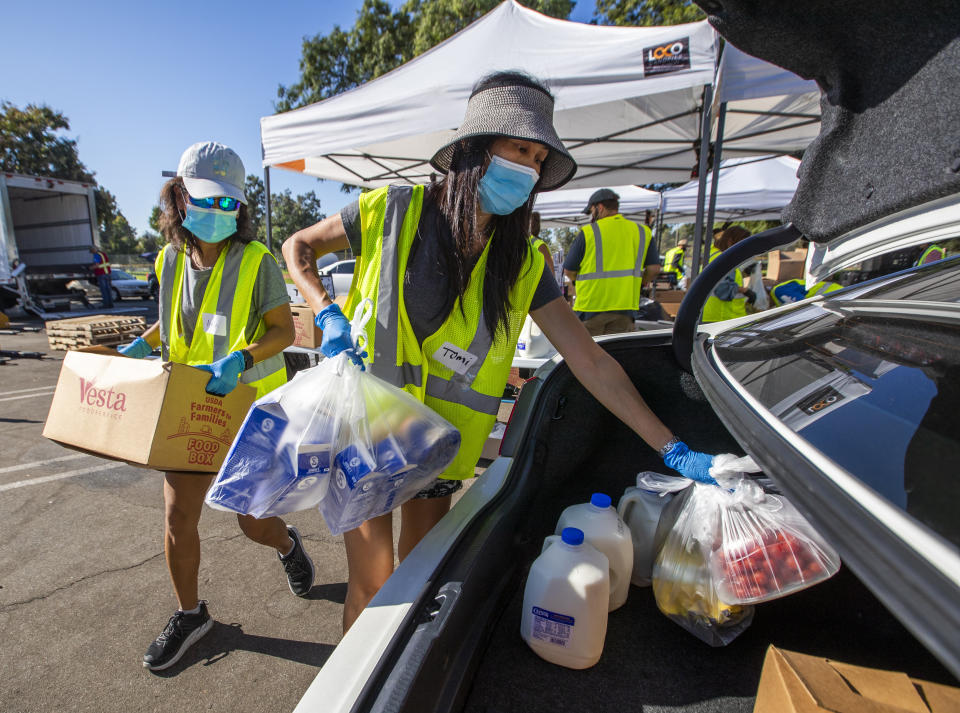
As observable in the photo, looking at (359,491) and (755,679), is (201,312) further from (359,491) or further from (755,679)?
(755,679)

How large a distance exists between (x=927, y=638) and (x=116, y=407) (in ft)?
6.20

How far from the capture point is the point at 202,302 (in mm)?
1892

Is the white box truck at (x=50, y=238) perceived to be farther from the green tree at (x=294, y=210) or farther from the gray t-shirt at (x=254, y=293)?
the green tree at (x=294, y=210)

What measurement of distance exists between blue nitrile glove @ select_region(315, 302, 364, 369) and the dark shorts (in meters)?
0.51

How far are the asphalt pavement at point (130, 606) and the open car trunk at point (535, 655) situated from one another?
1160 millimetres

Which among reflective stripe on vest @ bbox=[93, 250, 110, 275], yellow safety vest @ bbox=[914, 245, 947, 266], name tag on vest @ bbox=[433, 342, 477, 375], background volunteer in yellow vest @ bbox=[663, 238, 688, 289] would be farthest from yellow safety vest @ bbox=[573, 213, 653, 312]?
reflective stripe on vest @ bbox=[93, 250, 110, 275]

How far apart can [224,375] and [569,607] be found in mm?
1311

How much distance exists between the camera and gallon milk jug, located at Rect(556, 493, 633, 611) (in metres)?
1.25

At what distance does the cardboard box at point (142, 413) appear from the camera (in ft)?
4.90

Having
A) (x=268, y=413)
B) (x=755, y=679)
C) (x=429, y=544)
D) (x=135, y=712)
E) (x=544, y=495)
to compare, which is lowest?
(x=135, y=712)

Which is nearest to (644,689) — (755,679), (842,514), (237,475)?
(755,679)

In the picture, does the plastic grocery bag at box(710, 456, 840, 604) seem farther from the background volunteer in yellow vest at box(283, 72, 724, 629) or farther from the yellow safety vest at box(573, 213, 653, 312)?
the yellow safety vest at box(573, 213, 653, 312)

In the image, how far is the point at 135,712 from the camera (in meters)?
1.72

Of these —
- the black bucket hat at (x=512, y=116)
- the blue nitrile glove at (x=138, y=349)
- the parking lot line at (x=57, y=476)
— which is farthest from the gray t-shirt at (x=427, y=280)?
the parking lot line at (x=57, y=476)
